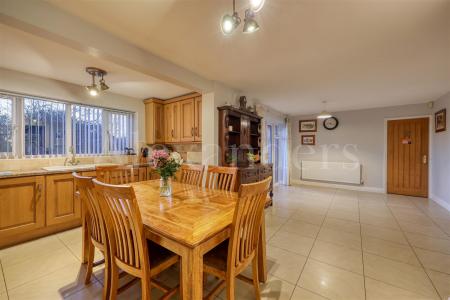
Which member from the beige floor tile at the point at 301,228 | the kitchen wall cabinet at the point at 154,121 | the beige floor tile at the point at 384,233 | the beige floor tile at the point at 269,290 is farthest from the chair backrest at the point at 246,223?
the kitchen wall cabinet at the point at 154,121

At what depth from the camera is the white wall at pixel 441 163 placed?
3.67m

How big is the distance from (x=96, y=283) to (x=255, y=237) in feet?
4.82

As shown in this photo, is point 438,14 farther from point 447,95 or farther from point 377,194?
point 377,194

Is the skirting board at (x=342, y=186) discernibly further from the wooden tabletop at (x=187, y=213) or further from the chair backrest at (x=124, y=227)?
the chair backrest at (x=124, y=227)

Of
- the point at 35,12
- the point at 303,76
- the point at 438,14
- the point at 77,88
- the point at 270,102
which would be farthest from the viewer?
the point at 270,102

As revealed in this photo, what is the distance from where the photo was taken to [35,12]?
1.42 metres

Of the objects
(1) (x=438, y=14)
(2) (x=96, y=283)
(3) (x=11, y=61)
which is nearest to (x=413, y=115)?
(1) (x=438, y=14)

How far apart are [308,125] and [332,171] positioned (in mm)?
1545

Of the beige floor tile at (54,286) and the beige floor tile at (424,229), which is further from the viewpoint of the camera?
the beige floor tile at (424,229)

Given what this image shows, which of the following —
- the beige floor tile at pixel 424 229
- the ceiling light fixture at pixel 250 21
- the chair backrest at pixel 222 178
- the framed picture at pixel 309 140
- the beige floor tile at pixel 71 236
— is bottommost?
the beige floor tile at pixel 424 229

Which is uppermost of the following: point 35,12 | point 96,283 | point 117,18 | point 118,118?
point 117,18

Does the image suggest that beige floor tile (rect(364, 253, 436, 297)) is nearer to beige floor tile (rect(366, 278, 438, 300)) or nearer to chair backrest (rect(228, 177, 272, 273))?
beige floor tile (rect(366, 278, 438, 300))

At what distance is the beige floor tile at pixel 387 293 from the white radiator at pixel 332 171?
4.23 m

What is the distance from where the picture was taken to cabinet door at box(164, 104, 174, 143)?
4.12 metres
